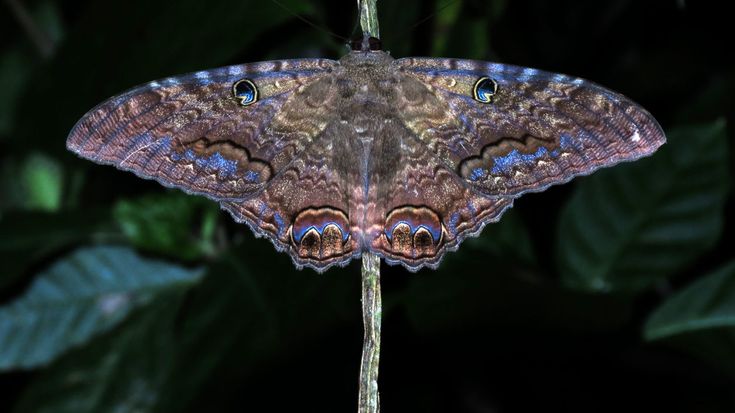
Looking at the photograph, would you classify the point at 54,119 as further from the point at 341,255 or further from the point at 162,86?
the point at 341,255

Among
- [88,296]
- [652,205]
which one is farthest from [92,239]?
[652,205]

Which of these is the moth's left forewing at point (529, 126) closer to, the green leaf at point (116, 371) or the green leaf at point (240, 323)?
the green leaf at point (240, 323)

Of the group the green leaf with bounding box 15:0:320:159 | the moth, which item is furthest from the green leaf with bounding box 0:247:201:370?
the moth

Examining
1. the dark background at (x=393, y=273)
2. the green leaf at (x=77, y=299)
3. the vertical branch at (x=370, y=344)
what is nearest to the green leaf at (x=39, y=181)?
the dark background at (x=393, y=273)

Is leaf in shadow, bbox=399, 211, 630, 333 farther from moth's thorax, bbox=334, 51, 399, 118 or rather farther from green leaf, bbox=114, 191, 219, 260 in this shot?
green leaf, bbox=114, 191, 219, 260

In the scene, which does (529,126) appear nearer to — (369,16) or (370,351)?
(369,16)

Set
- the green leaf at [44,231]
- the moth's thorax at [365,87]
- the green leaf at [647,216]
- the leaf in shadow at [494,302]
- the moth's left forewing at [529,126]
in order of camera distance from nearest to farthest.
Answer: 1. the moth's left forewing at [529,126]
2. the moth's thorax at [365,87]
3. the leaf in shadow at [494,302]
4. the green leaf at [647,216]
5. the green leaf at [44,231]
